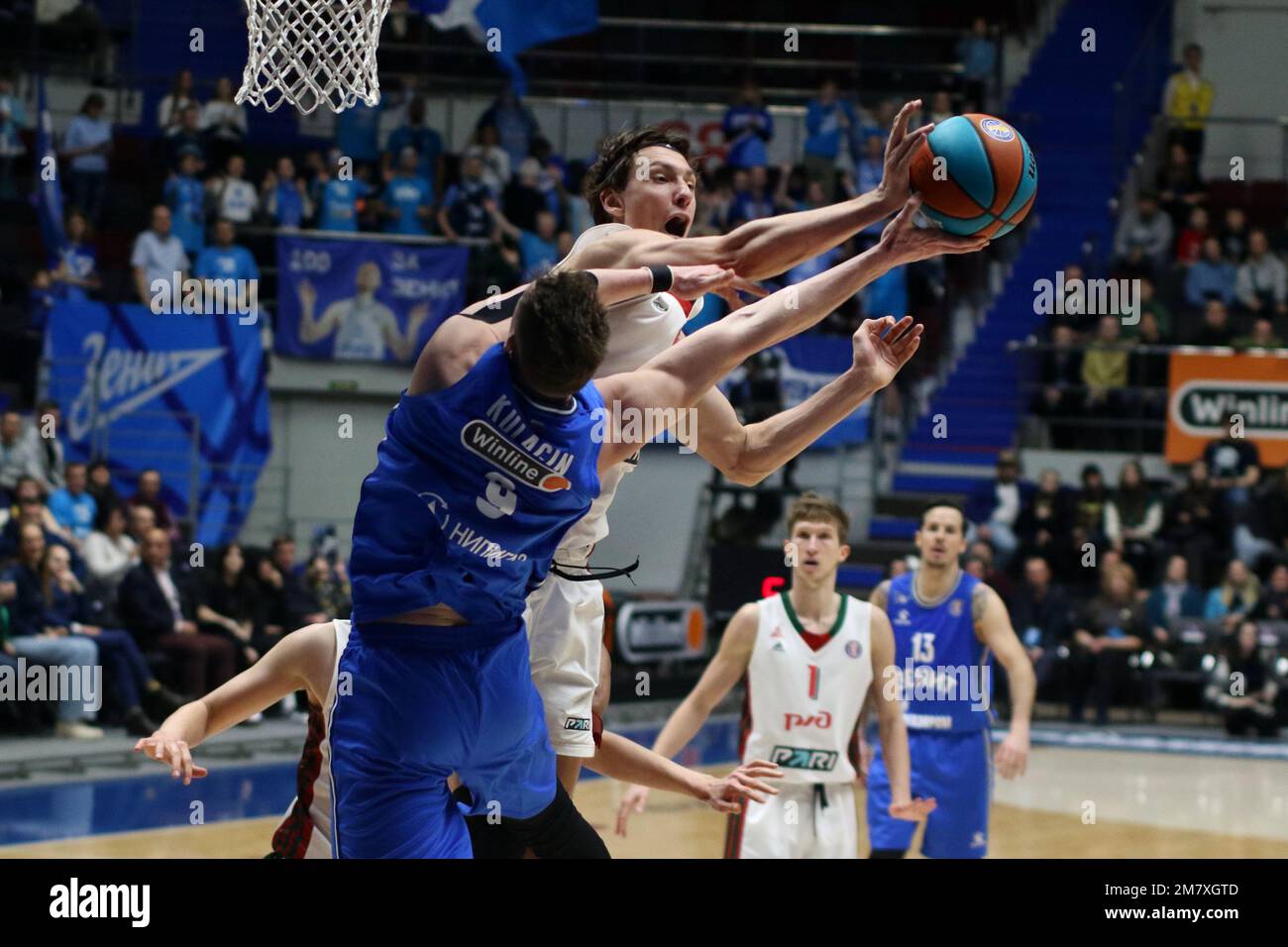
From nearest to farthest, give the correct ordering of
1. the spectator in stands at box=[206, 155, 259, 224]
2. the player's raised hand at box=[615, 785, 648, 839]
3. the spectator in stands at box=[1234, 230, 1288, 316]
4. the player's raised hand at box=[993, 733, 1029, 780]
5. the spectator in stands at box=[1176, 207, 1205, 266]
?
the player's raised hand at box=[615, 785, 648, 839] < the player's raised hand at box=[993, 733, 1029, 780] < the spectator in stands at box=[206, 155, 259, 224] < the spectator in stands at box=[1234, 230, 1288, 316] < the spectator in stands at box=[1176, 207, 1205, 266]

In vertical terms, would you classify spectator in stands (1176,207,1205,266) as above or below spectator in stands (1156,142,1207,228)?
below

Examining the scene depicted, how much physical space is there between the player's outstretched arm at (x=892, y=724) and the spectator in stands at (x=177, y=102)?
381 inches

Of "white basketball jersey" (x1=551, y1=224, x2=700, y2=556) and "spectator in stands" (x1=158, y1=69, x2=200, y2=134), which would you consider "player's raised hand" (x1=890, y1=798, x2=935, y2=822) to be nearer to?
"white basketball jersey" (x1=551, y1=224, x2=700, y2=556)

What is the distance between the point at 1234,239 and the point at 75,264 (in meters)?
10.6

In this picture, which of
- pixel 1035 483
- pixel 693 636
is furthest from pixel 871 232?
pixel 693 636

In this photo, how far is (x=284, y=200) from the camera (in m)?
14.5

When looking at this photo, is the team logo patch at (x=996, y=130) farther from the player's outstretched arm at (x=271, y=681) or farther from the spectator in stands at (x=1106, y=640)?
the spectator in stands at (x=1106, y=640)

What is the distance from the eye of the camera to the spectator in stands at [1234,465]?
1477cm

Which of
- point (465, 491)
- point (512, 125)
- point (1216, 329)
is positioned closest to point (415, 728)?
point (465, 491)

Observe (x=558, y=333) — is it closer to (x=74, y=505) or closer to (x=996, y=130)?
(x=996, y=130)

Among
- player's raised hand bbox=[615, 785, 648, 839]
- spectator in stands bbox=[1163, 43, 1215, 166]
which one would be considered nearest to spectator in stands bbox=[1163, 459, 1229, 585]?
spectator in stands bbox=[1163, 43, 1215, 166]

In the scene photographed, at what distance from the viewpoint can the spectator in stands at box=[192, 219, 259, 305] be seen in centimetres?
1362

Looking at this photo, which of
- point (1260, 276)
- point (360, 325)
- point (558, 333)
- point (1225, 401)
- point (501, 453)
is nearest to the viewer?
point (558, 333)

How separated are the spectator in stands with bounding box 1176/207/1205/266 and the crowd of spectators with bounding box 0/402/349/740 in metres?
9.23
